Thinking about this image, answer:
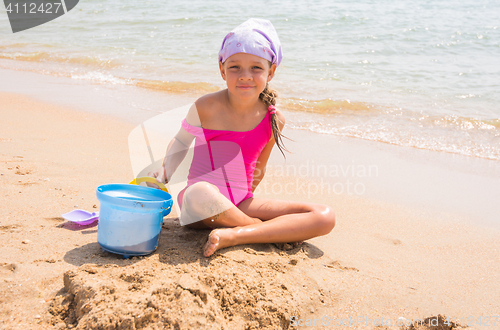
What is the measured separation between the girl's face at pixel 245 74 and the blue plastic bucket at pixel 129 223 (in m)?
0.93

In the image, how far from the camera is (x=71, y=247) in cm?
212

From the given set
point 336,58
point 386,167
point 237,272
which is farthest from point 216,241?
point 336,58

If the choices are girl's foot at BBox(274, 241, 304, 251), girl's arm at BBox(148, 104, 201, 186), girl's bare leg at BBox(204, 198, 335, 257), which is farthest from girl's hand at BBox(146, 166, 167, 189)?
girl's foot at BBox(274, 241, 304, 251)

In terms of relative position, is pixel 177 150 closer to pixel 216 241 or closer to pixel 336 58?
pixel 216 241

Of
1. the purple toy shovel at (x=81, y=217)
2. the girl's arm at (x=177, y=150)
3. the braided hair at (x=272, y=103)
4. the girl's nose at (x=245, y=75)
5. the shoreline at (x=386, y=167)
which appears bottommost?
the shoreline at (x=386, y=167)

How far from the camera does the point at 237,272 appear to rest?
1931mm

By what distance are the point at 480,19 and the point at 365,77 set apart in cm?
664

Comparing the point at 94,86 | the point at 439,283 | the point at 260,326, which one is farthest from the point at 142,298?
the point at 94,86

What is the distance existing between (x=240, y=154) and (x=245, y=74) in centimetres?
55

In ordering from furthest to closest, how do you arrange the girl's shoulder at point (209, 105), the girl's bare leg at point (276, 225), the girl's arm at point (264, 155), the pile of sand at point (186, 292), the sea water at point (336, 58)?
1. the sea water at point (336, 58)
2. the girl's arm at point (264, 155)
3. the girl's shoulder at point (209, 105)
4. the girl's bare leg at point (276, 225)
5. the pile of sand at point (186, 292)

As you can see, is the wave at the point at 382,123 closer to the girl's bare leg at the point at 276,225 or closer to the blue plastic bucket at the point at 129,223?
the girl's bare leg at the point at 276,225

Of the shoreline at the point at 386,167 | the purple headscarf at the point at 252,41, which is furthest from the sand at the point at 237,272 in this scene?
the purple headscarf at the point at 252,41

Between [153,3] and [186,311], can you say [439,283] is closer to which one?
[186,311]

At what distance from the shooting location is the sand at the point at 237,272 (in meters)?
1.62
